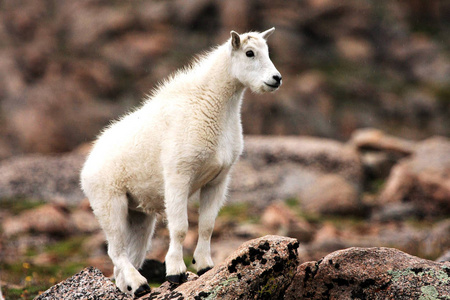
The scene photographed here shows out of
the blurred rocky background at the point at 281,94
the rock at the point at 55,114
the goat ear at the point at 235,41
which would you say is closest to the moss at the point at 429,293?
the goat ear at the point at 235,41

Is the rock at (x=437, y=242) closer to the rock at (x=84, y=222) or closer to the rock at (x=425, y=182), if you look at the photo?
the rock at (x=425, y=182)

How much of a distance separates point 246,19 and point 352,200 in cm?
2011

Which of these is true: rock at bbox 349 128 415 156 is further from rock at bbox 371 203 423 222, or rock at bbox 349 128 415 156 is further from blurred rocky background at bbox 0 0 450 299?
rock at bbox 371 203 423 222

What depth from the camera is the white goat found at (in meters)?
9.35

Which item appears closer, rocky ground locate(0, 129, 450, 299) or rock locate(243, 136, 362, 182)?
rocky ground locate(0, 129, 450, 299)

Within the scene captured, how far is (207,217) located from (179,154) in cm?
131

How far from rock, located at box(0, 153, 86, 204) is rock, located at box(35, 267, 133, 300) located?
20489mm

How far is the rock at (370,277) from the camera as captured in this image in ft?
26.0

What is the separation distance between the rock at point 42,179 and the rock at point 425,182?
16308 millimetres

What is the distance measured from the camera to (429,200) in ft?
86.6

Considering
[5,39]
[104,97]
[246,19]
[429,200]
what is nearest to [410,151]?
[429,200]

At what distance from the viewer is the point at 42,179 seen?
1229 inches

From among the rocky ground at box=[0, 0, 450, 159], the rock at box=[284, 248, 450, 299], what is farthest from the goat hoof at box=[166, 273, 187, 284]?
the rocky ground at box=[0, 0, 450, 159]

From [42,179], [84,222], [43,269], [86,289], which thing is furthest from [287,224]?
[42,179]
